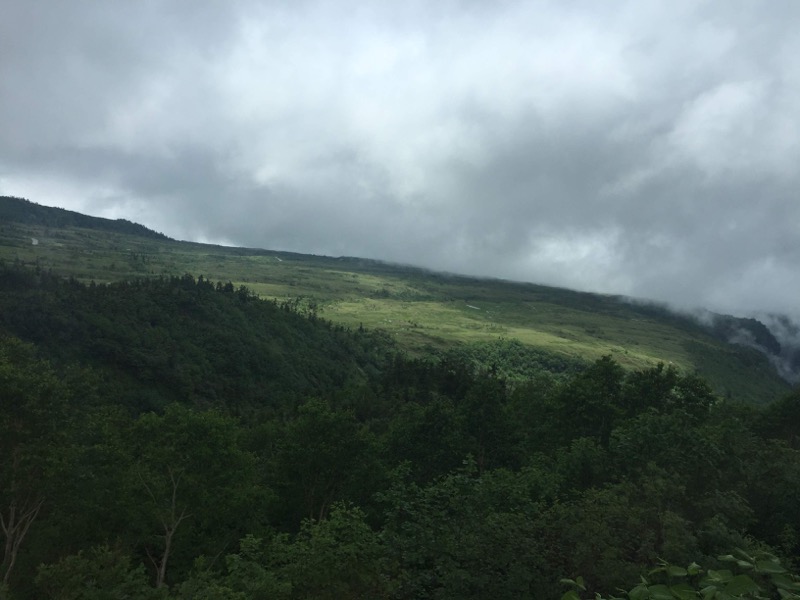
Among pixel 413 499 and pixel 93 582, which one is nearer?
pixel 93 582

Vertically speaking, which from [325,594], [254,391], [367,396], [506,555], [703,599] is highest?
[703,599]

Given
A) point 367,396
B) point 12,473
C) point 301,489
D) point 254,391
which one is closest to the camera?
point 12,473

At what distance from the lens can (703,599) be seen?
508 centimetres

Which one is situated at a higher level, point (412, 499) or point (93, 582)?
point (412, 499)

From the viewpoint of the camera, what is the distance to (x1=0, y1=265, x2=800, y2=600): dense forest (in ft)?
67.0

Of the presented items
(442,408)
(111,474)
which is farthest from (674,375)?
(111,474)

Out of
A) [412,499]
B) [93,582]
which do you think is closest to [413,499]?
[412,499]

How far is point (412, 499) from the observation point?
2805cm

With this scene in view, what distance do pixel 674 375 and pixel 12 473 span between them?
191 ft

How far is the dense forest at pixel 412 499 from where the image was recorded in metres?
20.4

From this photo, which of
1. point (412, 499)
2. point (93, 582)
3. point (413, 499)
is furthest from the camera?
point (412, 499)

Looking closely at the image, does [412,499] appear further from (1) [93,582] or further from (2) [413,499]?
(1) [93,582]

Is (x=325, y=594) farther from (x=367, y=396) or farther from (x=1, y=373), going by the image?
(x=367, y=396)

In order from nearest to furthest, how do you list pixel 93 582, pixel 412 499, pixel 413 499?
1. pixel 93 582
2. pixel 413 499
3. pixel 412 499
